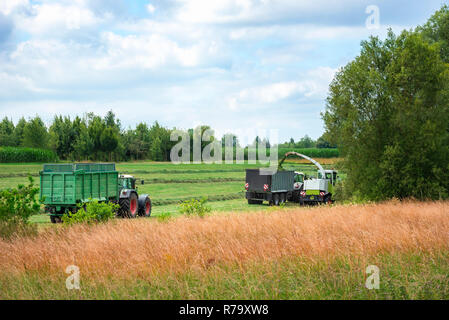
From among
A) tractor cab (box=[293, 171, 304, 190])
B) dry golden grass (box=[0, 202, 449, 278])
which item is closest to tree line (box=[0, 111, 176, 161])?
tractor cab (box=[293, 171, 304, 190])

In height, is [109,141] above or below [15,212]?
above

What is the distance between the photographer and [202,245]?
33.4ft

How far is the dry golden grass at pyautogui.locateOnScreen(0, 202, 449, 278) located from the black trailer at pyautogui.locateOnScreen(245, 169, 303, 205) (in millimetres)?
21217

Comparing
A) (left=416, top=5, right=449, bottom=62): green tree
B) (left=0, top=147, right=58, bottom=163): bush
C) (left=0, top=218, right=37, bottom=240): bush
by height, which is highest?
(left=416, top=5, right=449, bottom=62): green tree

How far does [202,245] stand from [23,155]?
70282 millimetres

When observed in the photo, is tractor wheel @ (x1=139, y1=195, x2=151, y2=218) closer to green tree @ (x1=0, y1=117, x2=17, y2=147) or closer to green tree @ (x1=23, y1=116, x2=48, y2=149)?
green tree @ (x1=23, y1=116, x2=48, y2=149)

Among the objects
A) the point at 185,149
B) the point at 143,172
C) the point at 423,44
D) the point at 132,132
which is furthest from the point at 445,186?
the point at 132,132

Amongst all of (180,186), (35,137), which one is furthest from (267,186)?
(35,137)

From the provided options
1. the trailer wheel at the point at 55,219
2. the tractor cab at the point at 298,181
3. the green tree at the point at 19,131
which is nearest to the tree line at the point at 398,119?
the tractor cab at the point at 298,181

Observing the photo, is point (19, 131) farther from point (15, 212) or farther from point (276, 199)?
point (15, 212)

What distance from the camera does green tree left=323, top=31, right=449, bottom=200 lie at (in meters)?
27.8

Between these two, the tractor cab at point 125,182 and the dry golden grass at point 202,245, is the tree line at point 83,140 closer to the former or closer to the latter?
the tractor cab at point 125,182

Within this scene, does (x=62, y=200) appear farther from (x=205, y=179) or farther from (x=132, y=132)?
(x=132, y=132)
